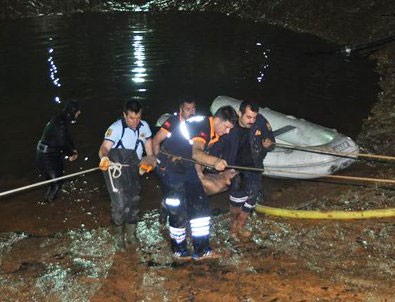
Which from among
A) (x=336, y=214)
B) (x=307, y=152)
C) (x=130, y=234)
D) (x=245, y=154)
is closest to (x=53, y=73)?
(x=307, y=152)

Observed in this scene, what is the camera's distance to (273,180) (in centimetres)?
836

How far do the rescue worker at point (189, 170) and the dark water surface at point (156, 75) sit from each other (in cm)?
480

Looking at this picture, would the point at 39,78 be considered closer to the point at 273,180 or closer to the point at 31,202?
the point at 31,202

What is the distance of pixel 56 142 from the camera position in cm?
699

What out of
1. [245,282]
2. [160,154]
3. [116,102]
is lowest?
[116,102]

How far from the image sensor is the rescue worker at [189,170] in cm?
491

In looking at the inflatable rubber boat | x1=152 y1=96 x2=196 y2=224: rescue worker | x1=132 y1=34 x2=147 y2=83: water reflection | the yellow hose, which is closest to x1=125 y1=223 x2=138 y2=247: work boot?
x1=152 y1=96 x2=196 y2=224: rescue worker

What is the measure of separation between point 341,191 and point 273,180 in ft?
5.33

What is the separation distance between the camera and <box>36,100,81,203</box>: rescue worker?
6792 mm

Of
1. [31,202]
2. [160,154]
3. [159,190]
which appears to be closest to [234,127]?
[160,154]

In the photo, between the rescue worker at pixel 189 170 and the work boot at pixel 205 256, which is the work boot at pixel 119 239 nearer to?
the rescue worker at pixel 189 170

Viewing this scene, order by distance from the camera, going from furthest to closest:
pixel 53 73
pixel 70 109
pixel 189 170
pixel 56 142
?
1. pixel 53 73
2. pixel 56 142
3. pixel 70 109
4. pixel 189 170

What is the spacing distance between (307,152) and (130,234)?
3.69m

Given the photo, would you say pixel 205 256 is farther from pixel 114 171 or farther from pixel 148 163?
pixel 114 171
